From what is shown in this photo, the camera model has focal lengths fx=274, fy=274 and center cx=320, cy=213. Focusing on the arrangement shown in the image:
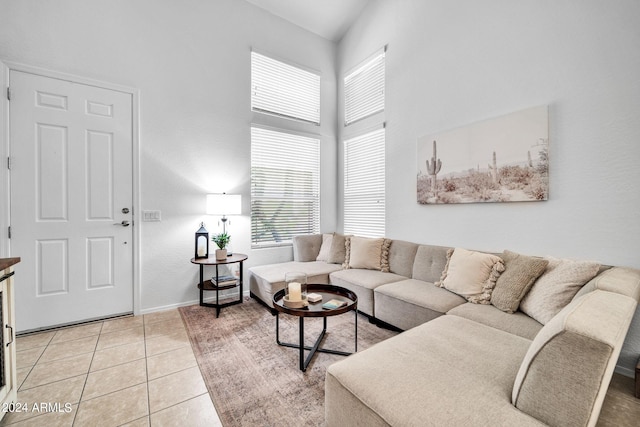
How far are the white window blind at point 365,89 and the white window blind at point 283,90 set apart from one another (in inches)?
19.5

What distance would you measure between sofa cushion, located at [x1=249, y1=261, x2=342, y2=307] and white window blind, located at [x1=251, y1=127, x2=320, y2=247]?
21.5 inches

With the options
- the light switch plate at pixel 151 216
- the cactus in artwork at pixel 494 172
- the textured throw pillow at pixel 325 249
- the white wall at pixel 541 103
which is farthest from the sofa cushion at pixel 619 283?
the light switch plate at pixel 151 216

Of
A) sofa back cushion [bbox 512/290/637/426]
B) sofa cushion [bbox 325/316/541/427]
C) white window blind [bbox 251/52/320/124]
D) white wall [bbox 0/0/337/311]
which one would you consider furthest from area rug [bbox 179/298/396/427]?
white window blind [bbox 251/52/320/124]

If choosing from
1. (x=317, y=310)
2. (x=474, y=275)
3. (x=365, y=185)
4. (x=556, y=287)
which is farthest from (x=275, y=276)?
(x=556, y=287)

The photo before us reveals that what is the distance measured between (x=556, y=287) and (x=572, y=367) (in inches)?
48.0

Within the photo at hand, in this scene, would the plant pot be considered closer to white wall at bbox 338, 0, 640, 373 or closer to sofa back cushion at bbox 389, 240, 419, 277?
sofa back cushion at bbox 389, 240, 419, 277

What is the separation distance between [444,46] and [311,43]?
2.13 m

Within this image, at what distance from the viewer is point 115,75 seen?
2873 mm

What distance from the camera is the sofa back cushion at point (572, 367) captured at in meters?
0.83

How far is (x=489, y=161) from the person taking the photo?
2604 mm

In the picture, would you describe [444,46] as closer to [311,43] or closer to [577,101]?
[577,101]

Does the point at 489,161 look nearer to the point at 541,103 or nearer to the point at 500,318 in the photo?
the point at 541,103

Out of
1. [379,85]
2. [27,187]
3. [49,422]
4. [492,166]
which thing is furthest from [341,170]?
[49,422]

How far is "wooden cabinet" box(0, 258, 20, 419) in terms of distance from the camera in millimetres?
1402
